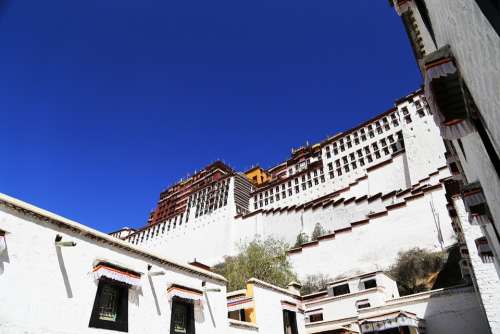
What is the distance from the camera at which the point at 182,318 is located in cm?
920

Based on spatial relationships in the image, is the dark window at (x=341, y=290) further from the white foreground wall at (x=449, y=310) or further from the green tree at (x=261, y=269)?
the green tree at (x=261, y=269)

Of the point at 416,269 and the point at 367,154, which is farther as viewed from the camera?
the point at 367,154

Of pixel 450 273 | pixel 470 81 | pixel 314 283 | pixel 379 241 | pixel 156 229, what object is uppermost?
pixel 156 229

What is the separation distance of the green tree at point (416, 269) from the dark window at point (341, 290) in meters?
3.93

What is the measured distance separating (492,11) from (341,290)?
2039 cm

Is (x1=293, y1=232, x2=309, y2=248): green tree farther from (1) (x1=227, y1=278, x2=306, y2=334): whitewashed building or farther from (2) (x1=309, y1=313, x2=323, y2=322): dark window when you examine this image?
(1) (x1=227, y1=278, x2=306, y2=334): whitewashed building

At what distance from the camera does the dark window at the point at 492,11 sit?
230 cm

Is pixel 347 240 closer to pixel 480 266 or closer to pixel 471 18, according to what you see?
pixel 480 266

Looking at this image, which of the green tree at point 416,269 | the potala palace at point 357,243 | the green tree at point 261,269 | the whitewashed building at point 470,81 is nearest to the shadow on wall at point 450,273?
the green tree at point 416,269

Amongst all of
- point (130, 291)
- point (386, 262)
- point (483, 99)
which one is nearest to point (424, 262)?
point (386, 262)

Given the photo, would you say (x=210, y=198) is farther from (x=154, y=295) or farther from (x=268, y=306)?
(x=154, y=295)

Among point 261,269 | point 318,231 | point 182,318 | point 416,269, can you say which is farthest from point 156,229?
point 182,318

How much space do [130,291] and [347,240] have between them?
22197 millimetres

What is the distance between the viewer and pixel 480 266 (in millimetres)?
11086
